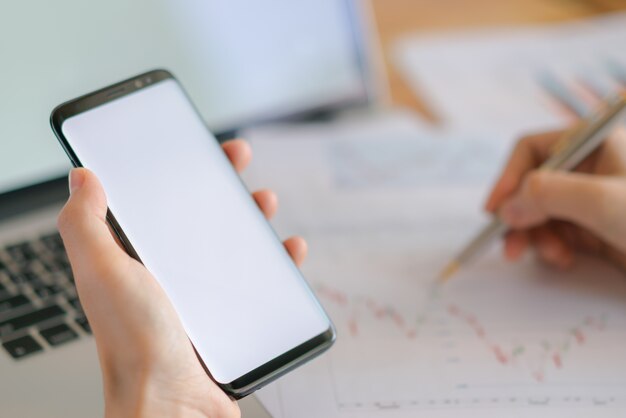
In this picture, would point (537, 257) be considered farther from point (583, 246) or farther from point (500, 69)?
point (500, 69)

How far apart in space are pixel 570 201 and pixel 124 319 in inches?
12.9

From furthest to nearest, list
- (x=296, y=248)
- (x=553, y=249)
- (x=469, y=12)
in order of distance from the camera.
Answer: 1. (x=469, y=12)
2. (x=553, y=249)
3. (x=296, y=248)

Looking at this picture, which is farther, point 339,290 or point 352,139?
point 352,139

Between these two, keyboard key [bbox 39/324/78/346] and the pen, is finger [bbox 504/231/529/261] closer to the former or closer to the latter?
the pen

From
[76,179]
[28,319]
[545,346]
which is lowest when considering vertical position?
[545,346]

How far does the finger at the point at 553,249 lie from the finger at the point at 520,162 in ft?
0.14

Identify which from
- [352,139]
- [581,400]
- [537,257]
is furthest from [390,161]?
[581,400]

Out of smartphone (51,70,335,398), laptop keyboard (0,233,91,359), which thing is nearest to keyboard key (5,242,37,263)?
laptop keyboard (0,233,91,359)

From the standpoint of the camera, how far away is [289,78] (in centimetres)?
72

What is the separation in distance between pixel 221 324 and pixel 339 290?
146 mm

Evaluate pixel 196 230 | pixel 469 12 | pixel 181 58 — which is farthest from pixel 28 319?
pixel 469 12

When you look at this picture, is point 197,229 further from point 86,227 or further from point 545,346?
point 545,346

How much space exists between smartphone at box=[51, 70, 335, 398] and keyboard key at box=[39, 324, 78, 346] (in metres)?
0.12

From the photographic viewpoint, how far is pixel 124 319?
37 centimetres
